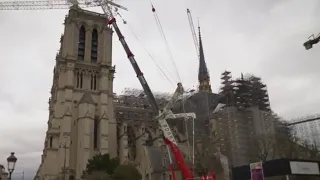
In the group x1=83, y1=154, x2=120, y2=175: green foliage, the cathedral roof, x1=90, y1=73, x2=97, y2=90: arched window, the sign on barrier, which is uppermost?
x1=90, y1=73, x2=97, y2=90: arched window

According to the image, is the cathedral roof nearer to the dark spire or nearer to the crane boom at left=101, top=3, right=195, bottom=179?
the crane boom at left=101, top=3, right=195, bottom=179

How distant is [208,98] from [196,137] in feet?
50.7

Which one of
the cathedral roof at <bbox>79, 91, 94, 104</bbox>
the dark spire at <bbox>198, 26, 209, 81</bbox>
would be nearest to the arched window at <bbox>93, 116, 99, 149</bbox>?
the cathedral roof at <bbox>79, 91, 94, 104</bbox>

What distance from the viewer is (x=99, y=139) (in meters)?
63.1

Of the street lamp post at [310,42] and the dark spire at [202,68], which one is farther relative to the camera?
the dark spire at [202,68]

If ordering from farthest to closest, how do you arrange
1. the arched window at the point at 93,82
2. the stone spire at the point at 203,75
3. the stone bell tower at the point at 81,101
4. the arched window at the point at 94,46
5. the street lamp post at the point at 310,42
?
1. the stone spire at the point at 203,75
2. the arched window at the point at 94,46
3. the arched window at the point at 93,82
4. the stone bell tower at the point at 81,101
5. the street lamp post at the point at 310,42

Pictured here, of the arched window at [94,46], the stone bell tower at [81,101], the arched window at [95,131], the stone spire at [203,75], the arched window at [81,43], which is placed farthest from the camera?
the stone spire at [203,75]

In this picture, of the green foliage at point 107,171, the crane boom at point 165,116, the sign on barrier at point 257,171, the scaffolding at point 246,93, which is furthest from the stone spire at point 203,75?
the sign on barrier at point 257,171

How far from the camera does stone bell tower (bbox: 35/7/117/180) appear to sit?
5984cm

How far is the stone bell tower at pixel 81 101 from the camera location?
196ft

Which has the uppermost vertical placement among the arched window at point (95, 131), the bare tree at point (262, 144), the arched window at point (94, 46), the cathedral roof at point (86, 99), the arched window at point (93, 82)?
the arched window at point (94, 46)

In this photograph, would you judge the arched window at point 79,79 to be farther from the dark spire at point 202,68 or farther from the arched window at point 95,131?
the dark spire at point 202,68

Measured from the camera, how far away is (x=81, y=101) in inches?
2515

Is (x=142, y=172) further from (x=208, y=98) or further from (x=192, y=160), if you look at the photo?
(x=208, y=98)
